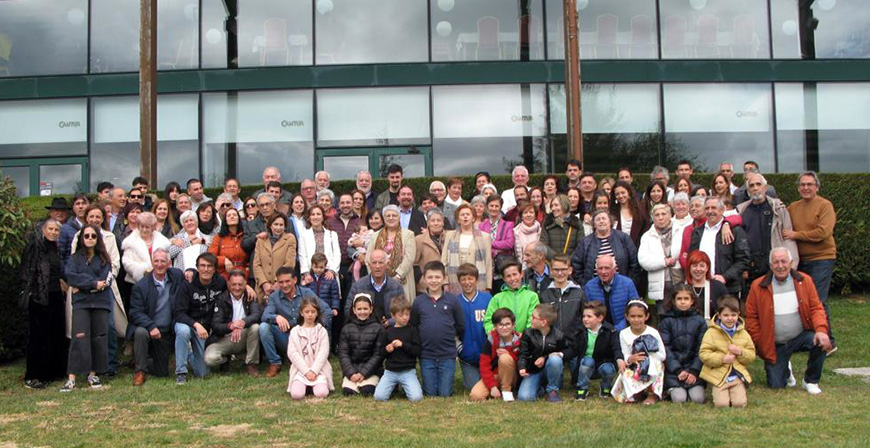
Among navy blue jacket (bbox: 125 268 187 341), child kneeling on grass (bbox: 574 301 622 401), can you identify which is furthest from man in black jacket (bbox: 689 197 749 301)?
navy blue jacket (bbox: 125 268 187 341)

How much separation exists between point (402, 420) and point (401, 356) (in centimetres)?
127

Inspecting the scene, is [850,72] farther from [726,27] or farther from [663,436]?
[663,436]

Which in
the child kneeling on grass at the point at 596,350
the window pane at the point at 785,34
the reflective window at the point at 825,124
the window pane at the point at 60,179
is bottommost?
the child kneeling on grass at the point at 596,350

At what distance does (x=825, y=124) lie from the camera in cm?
1741

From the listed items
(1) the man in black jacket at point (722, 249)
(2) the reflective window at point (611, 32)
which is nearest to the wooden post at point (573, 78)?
(2) the reflective window at point (611, 32)

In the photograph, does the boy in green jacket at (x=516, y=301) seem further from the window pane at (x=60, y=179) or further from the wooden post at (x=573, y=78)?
the window pane at (x=60, y=179)

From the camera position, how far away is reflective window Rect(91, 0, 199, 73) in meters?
17.5

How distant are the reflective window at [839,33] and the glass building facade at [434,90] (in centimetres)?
4

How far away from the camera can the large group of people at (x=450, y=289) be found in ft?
26.6

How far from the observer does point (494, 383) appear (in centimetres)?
815

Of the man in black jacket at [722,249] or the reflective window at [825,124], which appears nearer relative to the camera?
the man in black jacket at [722,249]

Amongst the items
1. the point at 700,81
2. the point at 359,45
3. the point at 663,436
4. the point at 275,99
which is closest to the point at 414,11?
the point at 359,45

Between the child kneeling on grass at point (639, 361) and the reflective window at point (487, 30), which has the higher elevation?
the reflective window at point (487, 30)

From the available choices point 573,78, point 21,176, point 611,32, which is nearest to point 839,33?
point 611,32
